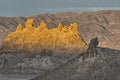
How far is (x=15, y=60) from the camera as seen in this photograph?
101188 mm

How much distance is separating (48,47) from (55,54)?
3.71 m

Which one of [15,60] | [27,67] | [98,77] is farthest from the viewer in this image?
[15,60]

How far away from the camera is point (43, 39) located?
10500cm

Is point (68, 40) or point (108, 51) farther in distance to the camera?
point (68, 40)

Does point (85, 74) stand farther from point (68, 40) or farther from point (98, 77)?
point (68, 40)

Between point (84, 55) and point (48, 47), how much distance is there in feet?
292

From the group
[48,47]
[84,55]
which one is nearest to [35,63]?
[48,47]

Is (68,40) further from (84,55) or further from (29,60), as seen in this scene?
(84,55)

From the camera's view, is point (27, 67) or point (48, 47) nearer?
point (27, 67)

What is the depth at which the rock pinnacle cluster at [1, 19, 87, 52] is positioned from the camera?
336 ft

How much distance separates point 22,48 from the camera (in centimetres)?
10525

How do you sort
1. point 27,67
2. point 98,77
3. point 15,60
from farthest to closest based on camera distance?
point 15,60, point 27,67, point 98,77

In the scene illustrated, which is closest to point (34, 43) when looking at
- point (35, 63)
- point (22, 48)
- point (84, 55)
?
point (22, 48)

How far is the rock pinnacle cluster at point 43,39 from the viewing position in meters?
102
